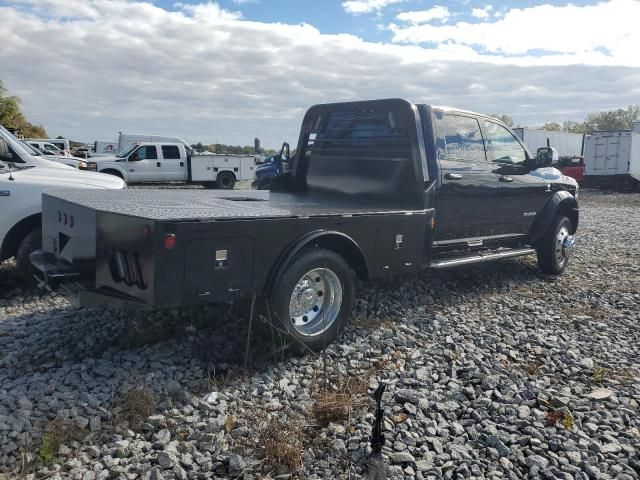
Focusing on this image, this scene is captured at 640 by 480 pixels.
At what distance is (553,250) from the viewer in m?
7.71

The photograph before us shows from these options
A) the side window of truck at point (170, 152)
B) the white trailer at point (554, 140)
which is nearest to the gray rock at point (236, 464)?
the side window of truck at point (170, 152)

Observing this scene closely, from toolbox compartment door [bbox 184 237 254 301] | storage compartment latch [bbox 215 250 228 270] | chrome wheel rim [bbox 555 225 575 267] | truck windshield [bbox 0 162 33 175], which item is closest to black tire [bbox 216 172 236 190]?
truck windshield [bbox 0 162 33 175]

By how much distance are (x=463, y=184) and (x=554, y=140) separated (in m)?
32.4

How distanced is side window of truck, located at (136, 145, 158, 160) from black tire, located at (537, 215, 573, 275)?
57.7 feet

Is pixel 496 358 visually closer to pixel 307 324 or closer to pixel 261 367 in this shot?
pixel 307 324

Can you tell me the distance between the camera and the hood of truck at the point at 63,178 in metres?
6.57

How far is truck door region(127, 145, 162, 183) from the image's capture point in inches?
854

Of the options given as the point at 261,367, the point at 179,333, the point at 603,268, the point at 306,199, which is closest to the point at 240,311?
the point at 179,333

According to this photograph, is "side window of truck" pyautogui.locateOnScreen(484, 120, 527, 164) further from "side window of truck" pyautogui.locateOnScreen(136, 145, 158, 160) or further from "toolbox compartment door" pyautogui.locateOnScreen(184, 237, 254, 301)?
"side window of truck" pyautogui.locateOnScreen(136, 145, 158, 160)

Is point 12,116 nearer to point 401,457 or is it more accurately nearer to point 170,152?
point 170,152

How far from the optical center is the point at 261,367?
434cm

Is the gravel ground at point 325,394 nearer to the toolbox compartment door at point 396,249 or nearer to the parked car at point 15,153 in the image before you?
the toolbox compartment door at point 396,249

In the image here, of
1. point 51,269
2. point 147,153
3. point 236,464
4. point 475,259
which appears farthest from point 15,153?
point 147,153

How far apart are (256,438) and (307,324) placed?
143 centimetres
